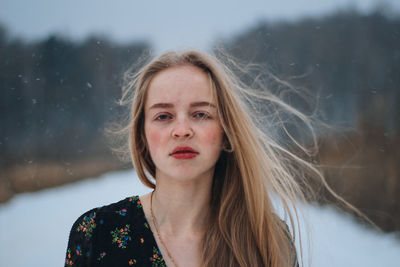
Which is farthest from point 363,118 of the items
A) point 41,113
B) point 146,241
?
point 41,113

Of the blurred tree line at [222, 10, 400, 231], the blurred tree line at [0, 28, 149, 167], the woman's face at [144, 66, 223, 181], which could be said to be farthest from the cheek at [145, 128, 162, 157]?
the blurred tree line at [222, 10, 400, 231]

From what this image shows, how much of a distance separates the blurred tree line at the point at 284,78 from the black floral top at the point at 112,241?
0.64m

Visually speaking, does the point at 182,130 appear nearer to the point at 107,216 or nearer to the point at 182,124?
the point at 182,124

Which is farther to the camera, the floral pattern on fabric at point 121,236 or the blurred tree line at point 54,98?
the blurred tree line at point 54,98

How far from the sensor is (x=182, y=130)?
0.75m

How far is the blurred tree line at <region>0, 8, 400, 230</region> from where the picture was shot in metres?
1.46

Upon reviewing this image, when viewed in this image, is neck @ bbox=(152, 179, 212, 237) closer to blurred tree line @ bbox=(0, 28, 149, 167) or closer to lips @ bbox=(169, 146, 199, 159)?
lips @ bbox=(169, 146, 199, 159)

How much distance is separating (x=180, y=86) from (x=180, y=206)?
30 centimetres

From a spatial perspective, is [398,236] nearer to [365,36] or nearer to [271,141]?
[365,36]

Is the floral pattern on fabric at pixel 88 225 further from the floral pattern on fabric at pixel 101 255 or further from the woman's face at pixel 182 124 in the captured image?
the woman's face at pixel 182 124

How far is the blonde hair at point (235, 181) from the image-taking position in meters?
0.85

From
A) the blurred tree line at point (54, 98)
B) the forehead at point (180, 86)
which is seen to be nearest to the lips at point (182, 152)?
the forehead at point (180, 86)

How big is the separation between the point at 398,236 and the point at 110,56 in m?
1.64

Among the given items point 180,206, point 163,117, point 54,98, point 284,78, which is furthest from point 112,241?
point 284,78
